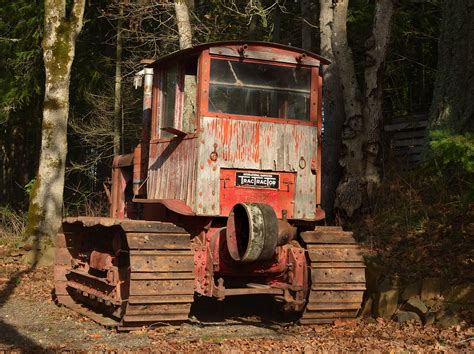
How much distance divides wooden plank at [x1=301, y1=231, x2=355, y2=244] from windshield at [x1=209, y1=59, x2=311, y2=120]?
4.65 feet

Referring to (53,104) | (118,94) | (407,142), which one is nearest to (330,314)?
(407,142)

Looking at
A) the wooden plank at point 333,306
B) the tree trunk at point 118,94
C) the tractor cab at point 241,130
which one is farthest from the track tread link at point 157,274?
the tree trunk at point 118,94

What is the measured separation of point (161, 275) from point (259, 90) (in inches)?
101

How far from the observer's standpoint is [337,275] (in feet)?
30.6

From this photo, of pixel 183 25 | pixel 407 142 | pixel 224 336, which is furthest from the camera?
pixel 183 25

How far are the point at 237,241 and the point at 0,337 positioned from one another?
2.77 metres

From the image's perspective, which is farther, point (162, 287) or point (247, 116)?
point (247, 116)

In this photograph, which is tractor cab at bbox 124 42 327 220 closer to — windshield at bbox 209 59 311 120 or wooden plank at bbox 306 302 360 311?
windshield at bbox 209 59 311 120

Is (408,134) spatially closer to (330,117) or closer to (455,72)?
(330,117)

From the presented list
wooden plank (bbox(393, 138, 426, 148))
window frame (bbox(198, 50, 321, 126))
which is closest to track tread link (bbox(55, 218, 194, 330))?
window frame (bbox(198, 50, 321, 126))

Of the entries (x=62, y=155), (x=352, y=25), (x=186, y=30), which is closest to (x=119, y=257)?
(x=62, y=155)

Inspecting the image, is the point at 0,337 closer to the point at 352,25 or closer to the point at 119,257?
the point at 119,257

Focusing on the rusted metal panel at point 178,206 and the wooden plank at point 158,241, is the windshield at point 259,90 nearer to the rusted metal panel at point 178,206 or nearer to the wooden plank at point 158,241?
the rusted metal panel at point 178,206

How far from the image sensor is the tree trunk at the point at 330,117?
1369 centimetres
